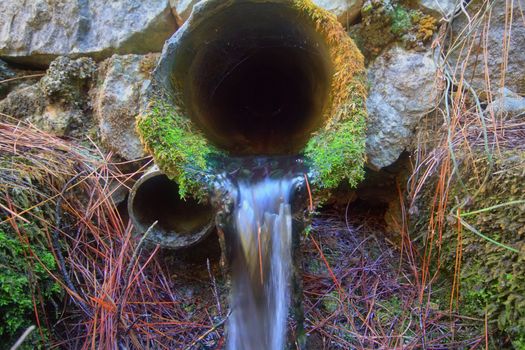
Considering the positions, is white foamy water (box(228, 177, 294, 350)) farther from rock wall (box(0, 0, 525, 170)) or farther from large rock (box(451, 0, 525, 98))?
large rock (box(451, 0, 525, 98))

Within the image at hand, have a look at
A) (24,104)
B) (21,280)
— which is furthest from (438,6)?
(24,104)

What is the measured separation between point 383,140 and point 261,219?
0.83 metres

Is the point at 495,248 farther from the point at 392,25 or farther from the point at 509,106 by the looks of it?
the point at 392,25

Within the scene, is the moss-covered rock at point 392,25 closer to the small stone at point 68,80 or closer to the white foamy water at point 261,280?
the white foamy water at point 261,280

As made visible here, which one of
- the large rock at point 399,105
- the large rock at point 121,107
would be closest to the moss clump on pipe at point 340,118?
the large rock at point 399,105

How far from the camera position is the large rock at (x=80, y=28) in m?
2.38

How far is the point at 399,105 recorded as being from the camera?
195 centimetres

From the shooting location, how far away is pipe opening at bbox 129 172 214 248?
→ 6.02 ft

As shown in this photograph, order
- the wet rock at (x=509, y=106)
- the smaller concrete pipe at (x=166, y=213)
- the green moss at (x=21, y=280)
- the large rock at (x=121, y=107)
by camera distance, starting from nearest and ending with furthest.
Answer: the green moss at (x=21, y=280) < the wet rock at (x=509, y=106) < the smaller concrete pipe at (x=166, y=213) < the large rock at (x=121, y=107)

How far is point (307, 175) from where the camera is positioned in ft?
4.92

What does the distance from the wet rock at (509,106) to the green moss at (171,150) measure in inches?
51.8

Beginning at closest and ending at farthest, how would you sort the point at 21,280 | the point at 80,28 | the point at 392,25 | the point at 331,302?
the point at 21,280 → the point at 331,302 → the point at 392,25 → the point at 80,28

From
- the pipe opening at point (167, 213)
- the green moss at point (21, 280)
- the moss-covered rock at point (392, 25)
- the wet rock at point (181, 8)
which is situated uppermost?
the wet rock at point (181, 8)

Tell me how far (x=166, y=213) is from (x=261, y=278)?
29.9 inches
